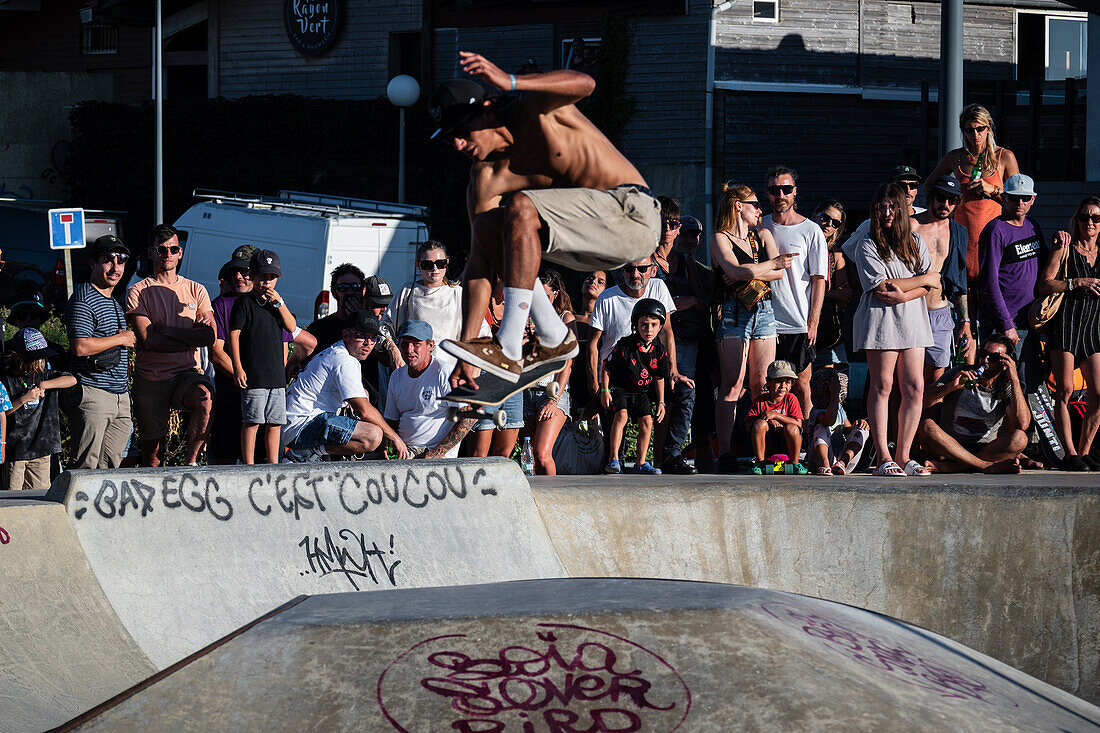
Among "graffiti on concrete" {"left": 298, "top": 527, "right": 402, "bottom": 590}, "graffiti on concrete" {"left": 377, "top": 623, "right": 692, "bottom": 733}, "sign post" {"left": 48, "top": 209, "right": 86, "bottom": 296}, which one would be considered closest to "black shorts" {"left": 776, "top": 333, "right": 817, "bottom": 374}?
"graffiti on concrete" {"left": 298, "top": 527, "right": 402, "bottom": 590}

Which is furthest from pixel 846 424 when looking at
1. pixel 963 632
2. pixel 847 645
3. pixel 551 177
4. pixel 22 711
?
pixel 22 711

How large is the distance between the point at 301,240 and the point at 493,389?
1212 centimetres

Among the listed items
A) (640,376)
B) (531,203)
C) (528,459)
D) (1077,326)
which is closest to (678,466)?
(640,376)

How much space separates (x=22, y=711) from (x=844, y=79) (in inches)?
847

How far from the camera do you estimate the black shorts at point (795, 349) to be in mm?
8180

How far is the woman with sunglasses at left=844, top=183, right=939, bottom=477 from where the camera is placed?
746cm

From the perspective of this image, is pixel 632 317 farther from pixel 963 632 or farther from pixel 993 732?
pixel 993 732

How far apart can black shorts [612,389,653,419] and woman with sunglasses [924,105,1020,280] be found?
256 cm

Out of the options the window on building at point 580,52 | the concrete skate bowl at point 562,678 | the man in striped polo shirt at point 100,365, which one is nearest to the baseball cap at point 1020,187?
the concrete skate bowl at point 562,678

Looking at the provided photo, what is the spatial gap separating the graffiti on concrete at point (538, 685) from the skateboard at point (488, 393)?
7.66ft

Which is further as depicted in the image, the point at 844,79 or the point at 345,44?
the point at 345,44

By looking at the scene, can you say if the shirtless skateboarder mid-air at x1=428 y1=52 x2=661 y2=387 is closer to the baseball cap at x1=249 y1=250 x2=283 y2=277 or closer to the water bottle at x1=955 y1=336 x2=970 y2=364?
the baseball cap at x1=249 y1=250 x2=283 y2=277

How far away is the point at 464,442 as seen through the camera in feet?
25.7

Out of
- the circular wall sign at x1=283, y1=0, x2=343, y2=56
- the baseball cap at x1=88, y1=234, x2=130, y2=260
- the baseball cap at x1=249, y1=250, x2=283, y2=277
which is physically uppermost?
the circular wall sign at x1=283, y1=0, x2=343, y2=56
